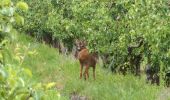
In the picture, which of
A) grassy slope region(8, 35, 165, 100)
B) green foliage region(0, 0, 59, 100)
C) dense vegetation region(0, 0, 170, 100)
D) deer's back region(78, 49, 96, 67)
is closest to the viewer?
green foliage region(0, 0, 59, 100)

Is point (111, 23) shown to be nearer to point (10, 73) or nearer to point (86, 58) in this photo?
point (86, 58)

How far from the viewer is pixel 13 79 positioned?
2.46m

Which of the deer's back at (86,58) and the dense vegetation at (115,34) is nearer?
the dense vegetation at (115,34)

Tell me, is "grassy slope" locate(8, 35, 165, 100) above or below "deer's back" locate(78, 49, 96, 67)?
below

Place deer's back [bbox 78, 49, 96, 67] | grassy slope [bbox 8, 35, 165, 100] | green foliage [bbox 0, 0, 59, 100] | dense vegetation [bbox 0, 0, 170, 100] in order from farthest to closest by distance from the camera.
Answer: deer's back [bbox 78, 49, 96, 67], dense vegetation [bbox 0, 0, 170, 100], grassy slope [bbox 8, 35, 165, 100], green foliage [bbox 0, 0, 59, 100]

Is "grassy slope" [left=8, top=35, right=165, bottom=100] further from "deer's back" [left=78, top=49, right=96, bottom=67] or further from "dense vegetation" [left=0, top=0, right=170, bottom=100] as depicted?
"deer's back" [left=78, top=49, right=96, bottom=67]

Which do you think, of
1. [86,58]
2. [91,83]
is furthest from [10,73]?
[86,58]

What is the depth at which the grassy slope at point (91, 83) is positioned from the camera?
11.1 m

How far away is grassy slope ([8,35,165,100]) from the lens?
11086mm

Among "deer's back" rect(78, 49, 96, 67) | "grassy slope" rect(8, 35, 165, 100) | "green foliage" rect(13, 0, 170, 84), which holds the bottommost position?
"grassy slope" rect(8, 35, 165, 100)

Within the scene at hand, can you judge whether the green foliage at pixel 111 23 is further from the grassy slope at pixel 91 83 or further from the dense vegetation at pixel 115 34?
the grassy slope at pixel 91 83

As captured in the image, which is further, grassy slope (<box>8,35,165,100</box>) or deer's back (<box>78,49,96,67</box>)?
deer's back (<box>78,49,96,67</box>)

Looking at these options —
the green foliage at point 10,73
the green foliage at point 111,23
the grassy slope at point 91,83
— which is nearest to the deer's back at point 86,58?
the grassy slope at point 91,83

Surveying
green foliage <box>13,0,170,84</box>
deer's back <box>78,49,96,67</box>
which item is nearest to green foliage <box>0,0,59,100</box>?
green foliage <box>13,0,170,84</box>
